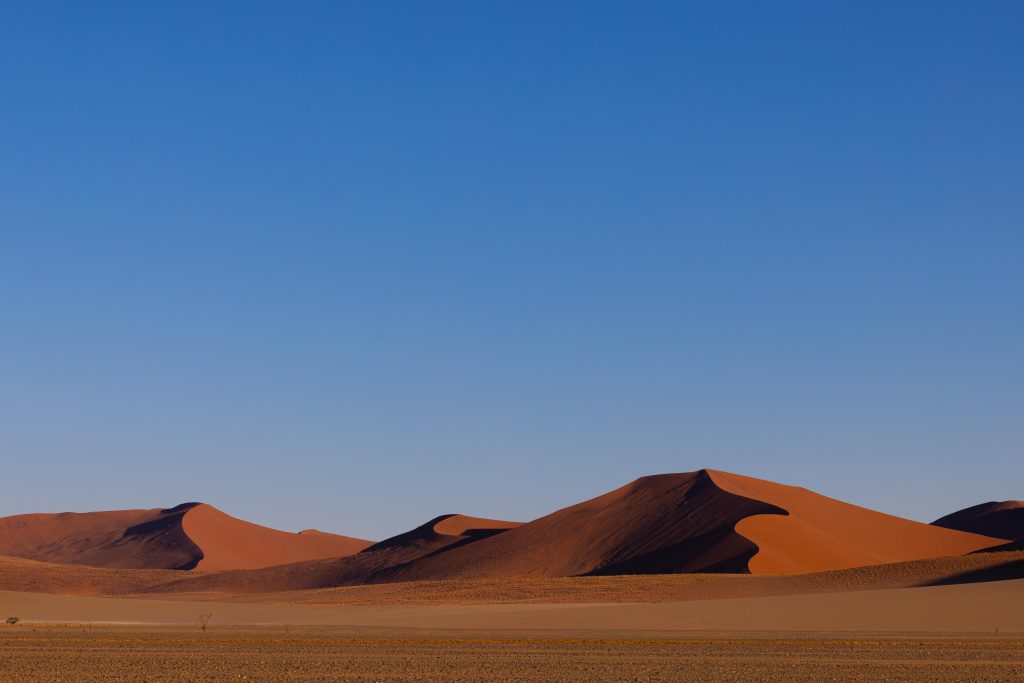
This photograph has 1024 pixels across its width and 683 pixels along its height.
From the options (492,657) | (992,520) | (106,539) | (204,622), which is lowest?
(492,657)

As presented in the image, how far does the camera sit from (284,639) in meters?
39.3

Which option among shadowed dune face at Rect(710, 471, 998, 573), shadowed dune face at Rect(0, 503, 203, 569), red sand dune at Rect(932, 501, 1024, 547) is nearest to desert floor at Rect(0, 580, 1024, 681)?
shadowed dune face at Rect(710, 471, 998, 573)

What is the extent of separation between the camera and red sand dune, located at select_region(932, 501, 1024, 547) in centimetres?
12838

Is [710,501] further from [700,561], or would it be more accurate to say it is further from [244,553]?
[244,553]

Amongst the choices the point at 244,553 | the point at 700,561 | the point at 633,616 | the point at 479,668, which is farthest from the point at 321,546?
the point at 479,668

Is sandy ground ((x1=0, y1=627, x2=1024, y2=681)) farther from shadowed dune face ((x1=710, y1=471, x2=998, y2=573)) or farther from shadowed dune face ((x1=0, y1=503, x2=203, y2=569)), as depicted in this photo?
shadowed dune face ((x1=0, y1=503, x2=203, y2=569))

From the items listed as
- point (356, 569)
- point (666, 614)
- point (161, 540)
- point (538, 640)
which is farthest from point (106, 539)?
point (538, 640)

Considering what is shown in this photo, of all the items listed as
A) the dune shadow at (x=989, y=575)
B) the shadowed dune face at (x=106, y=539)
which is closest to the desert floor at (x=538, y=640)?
the dune shadow at (x=989, y=575)

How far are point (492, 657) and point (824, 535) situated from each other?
7513cm

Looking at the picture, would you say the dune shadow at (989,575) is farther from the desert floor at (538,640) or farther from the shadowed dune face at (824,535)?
the shadowed dune face at (824,535)

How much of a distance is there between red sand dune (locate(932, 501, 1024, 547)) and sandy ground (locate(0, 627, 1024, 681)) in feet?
305

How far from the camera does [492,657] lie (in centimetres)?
3141

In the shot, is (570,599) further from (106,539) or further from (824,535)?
(106,539)

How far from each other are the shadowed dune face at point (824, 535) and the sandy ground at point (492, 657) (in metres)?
49.1
